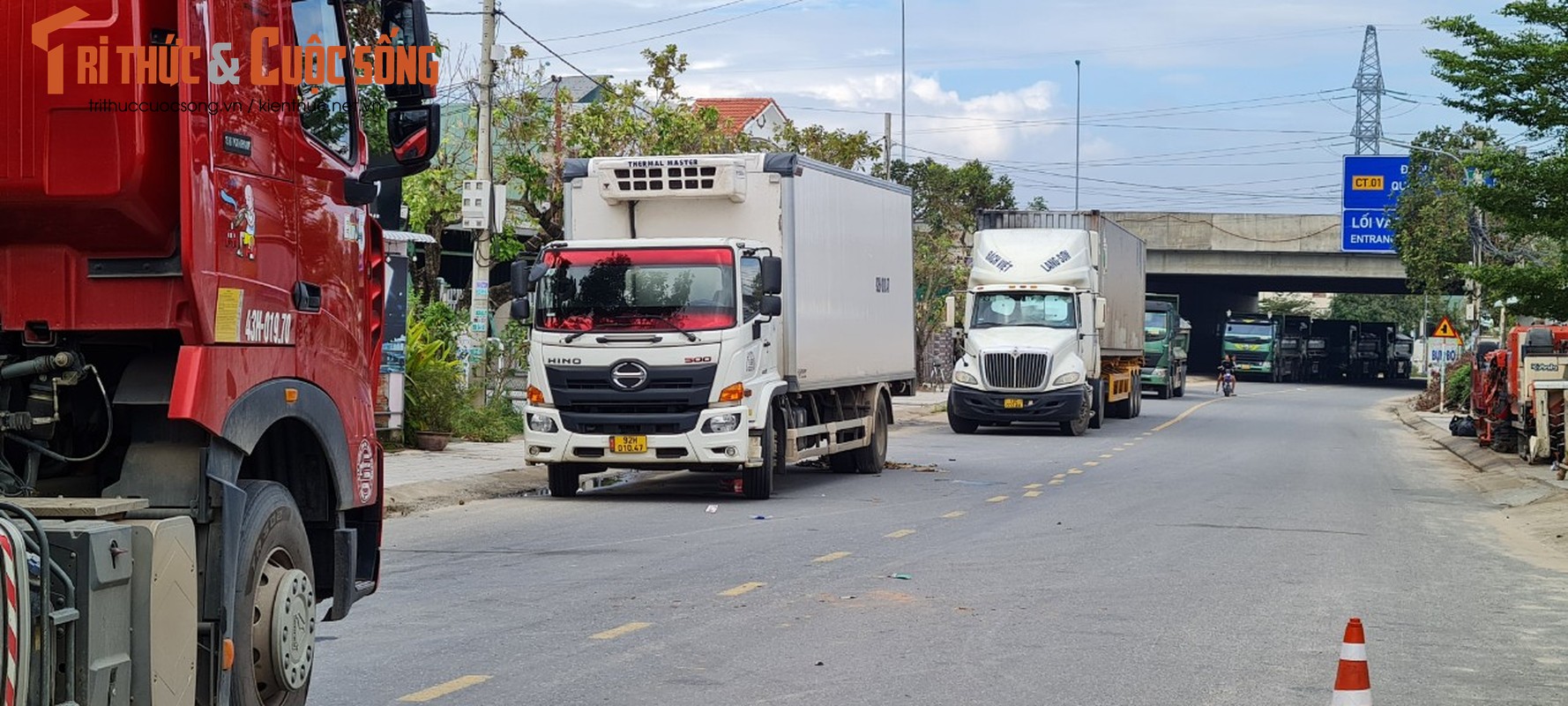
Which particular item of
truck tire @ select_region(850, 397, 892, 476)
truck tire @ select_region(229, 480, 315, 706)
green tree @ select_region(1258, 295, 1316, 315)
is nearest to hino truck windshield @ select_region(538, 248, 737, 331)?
truck tire @ select_region(850, 397, 892, 476)

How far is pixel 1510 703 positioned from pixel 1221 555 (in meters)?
5.50

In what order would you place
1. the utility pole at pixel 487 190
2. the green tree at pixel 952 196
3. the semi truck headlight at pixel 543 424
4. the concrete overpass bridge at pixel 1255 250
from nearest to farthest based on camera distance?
1. the semi truck headlight at pixel 543 424
2. the utility pole at pixel 487 190
3. the green tree at pixel 952 196
4. the concrete overpass bridge at pixel 1255 250

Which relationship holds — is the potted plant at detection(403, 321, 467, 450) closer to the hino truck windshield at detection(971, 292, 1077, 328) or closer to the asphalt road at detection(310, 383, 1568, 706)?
the asphalt road at detection(310, 383, 1568, 706)

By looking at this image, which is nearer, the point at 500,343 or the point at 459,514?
the point at 459,514

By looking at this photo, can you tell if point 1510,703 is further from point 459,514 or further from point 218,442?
point 459,514

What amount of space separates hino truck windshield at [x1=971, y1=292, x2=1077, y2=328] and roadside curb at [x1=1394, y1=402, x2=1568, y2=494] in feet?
22.8

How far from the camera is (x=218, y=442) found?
18.0 feet

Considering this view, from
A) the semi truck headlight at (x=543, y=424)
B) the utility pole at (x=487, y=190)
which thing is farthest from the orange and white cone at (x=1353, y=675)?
the utility pole at (x=487, y=190)

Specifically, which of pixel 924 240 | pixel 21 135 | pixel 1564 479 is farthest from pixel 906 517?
pixel 924 240

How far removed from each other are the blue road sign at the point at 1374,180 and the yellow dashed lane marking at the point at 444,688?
3978cm

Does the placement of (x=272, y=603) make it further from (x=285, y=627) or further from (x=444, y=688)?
(x=444, y=688)

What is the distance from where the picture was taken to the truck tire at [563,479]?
17.4m

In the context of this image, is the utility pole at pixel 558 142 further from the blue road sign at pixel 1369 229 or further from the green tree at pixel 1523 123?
the blue road sign at pixel 1369 229

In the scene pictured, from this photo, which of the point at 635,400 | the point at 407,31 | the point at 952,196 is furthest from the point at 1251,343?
the point at 407,31
